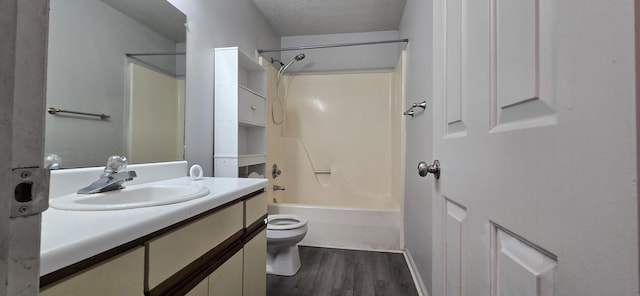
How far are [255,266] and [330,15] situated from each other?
2.39 meters

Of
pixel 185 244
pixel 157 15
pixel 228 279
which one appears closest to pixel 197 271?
pixel 185 244

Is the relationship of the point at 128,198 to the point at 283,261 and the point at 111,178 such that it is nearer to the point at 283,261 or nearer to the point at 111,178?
the point at 111,178

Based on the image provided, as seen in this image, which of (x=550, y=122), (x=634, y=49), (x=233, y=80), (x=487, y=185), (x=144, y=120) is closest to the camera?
(x=634, y=49)

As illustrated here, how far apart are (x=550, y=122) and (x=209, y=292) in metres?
0.96

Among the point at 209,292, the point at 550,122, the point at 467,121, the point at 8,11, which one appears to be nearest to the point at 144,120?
the point at 209,292

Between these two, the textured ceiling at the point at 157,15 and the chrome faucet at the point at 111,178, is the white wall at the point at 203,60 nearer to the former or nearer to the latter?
the textured ceiling at the point at 157,15

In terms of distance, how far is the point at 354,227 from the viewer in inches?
89.4

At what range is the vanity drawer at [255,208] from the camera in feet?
3.70

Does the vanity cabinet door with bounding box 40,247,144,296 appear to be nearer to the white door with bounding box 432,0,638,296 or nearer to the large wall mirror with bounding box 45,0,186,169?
the large wall mirror with bounding box 45,0,186,169

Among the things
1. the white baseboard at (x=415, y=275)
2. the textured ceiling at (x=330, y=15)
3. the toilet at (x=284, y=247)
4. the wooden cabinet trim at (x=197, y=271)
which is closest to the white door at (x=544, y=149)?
the wooden cabinet trim at (x=197, y=271)

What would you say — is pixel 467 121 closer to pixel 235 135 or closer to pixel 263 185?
pixel 263 185

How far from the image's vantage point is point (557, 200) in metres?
0.33

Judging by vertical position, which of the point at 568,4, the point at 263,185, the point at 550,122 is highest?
the point at 568,4

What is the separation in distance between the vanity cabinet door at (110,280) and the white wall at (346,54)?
280 cm
